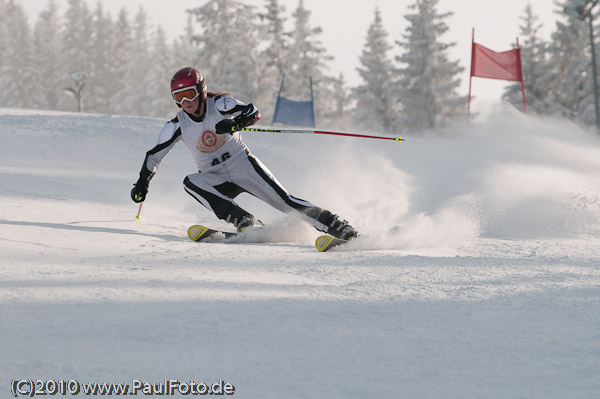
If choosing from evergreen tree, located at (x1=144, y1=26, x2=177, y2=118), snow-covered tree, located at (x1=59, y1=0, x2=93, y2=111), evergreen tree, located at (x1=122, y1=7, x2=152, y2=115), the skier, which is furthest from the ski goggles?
snow-covered tree, located at (x1=59, y1=0, x2=93, y2=111)

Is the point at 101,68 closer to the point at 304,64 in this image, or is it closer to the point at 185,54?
the point at 185,54

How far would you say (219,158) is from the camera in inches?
200

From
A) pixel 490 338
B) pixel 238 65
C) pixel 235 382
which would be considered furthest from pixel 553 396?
pixel 238 65

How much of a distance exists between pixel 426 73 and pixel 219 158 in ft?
96.7

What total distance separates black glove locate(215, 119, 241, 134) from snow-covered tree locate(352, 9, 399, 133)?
1198 inches

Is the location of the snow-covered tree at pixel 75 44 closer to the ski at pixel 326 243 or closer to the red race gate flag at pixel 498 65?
the red race gate flag at pixel 498 65

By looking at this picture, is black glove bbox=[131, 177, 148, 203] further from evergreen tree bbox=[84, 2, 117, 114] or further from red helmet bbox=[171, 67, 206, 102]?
evergreen tree bbox=[84, 2, 117, 114]

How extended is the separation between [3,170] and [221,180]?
122 inches

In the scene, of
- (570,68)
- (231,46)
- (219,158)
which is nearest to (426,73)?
(570,68)

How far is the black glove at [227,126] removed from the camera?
4789 millimetres

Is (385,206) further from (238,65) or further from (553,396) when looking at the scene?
(238,65)

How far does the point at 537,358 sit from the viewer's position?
6.11 feet

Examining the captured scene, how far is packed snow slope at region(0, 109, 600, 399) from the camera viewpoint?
5.52ft

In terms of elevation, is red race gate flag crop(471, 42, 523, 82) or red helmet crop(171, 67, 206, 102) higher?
red race gate flag crop(471, 42, 523, 82)
